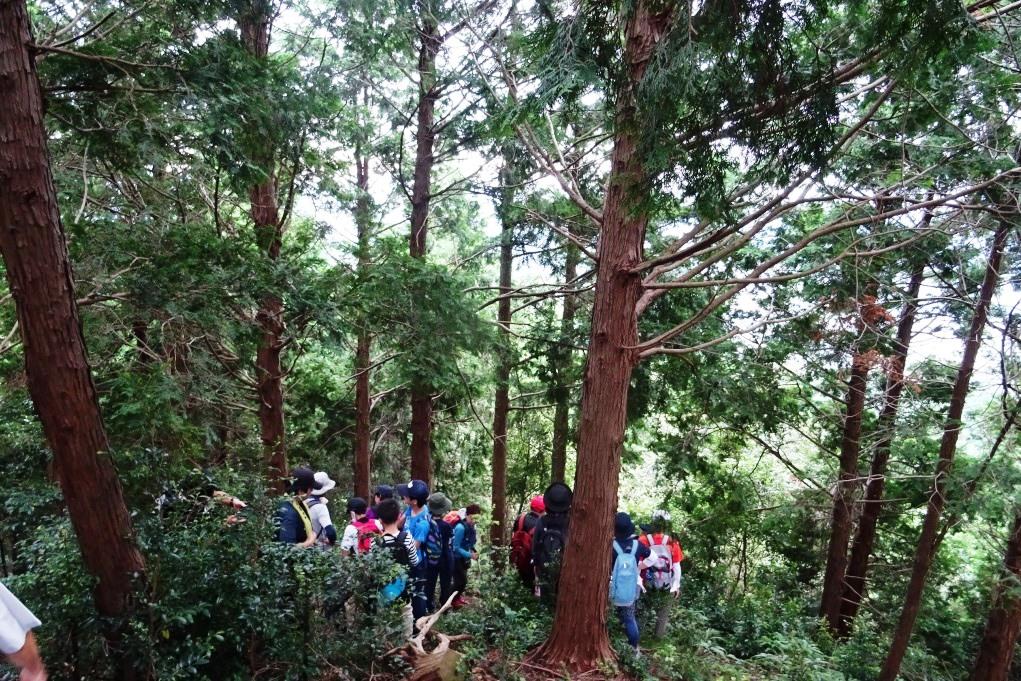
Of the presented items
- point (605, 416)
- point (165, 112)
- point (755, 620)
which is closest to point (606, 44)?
point (605, 416)

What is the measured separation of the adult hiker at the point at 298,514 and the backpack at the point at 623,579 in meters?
3.03

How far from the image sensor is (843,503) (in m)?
11.4

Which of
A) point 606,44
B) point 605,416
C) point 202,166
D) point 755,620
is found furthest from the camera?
point 755,620

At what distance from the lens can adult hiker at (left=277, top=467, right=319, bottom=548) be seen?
6.12m

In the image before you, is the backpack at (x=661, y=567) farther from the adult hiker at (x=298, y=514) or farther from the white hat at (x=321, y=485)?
the adult hiker at (x=298, y=514)

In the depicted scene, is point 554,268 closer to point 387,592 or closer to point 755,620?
point 755,620

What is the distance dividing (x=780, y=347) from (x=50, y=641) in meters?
10.3

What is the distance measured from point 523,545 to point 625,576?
1.92 m

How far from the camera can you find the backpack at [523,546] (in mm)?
8375

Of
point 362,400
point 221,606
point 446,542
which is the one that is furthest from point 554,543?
point 362,400

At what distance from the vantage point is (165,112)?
6445 mm

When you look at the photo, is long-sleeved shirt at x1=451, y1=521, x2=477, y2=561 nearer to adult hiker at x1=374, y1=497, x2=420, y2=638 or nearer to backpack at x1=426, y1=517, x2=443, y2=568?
A: backpack at x1=426, y1=517, x2=443, y2=568

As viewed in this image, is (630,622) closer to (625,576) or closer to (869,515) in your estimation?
(625,576)

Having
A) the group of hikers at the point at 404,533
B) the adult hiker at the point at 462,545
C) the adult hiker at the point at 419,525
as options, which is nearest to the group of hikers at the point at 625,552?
the adult hiker at the point at 462,545
